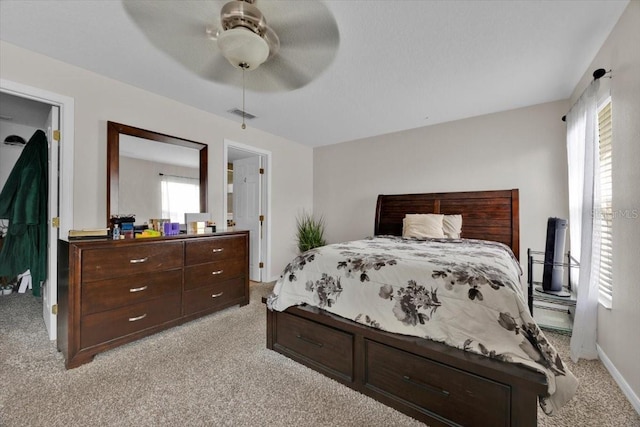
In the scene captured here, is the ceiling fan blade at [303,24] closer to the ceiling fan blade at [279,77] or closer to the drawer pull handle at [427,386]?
the ceiling fan blade at [279,77]

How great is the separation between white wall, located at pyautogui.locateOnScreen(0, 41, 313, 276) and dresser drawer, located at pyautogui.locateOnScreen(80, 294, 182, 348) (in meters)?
0.90

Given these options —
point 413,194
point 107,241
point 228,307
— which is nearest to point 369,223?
point 413,194

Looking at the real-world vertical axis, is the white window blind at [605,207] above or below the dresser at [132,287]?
above

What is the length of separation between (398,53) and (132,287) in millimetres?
2925

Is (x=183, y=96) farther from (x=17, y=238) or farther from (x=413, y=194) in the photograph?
(x=413, y=194)

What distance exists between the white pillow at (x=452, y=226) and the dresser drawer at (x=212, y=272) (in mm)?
2556

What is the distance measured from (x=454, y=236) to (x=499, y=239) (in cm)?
52

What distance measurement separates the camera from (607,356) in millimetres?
1940

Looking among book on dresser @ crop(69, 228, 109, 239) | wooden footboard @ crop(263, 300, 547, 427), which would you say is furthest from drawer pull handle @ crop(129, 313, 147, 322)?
wooden footboard @ crop(263, 300, 547, 427)

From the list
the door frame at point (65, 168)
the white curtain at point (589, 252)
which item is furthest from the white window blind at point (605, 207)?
the door frame at point (65, 168)

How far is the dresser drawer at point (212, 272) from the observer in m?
2.62

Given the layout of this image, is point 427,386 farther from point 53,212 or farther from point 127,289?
point 53,212

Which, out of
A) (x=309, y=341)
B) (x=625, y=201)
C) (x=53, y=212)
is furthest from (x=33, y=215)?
(x=625, y=201)

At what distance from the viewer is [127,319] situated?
2186mm
